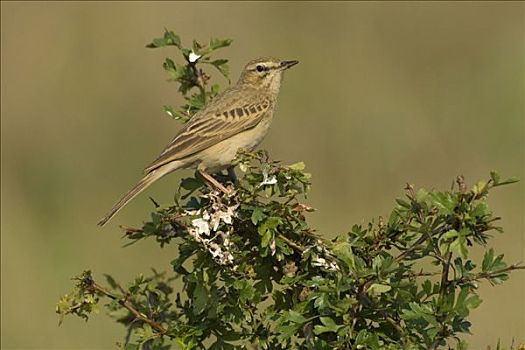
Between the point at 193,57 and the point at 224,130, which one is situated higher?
the point at 224,130

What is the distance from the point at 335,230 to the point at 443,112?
2904 mm

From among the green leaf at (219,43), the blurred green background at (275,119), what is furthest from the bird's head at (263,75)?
the blurred green background at (275,119)

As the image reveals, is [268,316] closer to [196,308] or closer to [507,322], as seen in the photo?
[196,308]

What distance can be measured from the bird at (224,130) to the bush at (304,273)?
1.57 m

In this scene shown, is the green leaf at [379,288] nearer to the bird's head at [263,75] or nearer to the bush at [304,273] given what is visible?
the bush at [304,273]

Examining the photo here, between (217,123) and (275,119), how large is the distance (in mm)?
4939

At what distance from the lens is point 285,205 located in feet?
14.4

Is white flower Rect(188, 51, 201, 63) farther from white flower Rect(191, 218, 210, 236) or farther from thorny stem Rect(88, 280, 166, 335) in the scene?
thorny stem Rect(88, 280, 166, 335)

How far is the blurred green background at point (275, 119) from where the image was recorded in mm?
9797

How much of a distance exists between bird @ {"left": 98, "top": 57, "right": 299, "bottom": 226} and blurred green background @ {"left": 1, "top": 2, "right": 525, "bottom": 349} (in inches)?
92.8

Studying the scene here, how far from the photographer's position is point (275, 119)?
1196 cm

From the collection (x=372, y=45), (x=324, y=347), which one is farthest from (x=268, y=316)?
(x=372, y=45)

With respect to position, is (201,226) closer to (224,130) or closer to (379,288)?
(379,288)

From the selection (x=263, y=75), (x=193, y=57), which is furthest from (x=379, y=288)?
(x=263, y=75)
